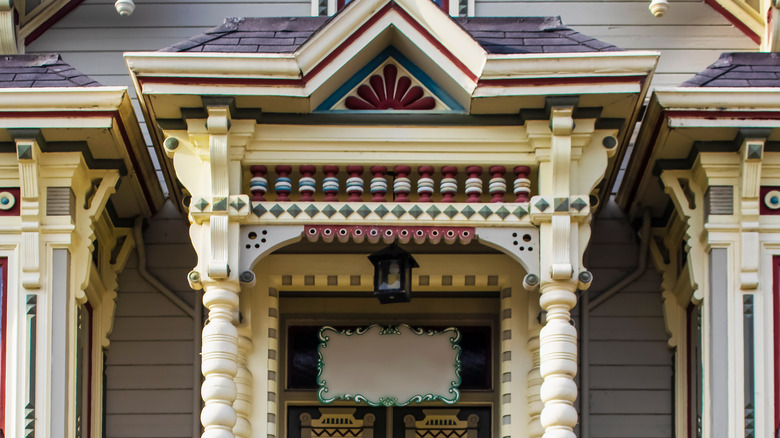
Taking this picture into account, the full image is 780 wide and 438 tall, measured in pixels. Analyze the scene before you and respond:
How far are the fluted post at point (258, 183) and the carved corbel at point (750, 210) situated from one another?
124 inches

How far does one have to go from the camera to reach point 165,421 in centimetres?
1348

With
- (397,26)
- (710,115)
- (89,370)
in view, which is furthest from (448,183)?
(89,370)

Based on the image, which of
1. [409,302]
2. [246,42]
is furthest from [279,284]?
[246,42]

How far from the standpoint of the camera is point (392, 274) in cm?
1228

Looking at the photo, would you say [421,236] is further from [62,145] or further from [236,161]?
[62,145]

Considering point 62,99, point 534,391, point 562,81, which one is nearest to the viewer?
point 562,81

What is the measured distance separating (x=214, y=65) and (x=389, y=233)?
1.57 metres

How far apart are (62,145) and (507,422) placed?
3.59m

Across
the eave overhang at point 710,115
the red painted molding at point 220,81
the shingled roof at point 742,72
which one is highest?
the shingled roof at point 742,72

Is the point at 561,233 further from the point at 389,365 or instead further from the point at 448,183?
the point at 389,365

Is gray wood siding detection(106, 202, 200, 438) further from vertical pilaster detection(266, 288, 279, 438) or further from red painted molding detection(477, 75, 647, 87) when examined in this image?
red painted molding detection(477, 75, 647, 87)

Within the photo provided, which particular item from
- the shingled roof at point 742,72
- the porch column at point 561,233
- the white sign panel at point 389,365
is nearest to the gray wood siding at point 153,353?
the white sign panel at point 389,365

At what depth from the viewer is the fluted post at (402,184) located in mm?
12117

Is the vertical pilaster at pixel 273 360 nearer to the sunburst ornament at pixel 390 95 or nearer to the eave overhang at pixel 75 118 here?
the eave overhang at pixel 75 118
